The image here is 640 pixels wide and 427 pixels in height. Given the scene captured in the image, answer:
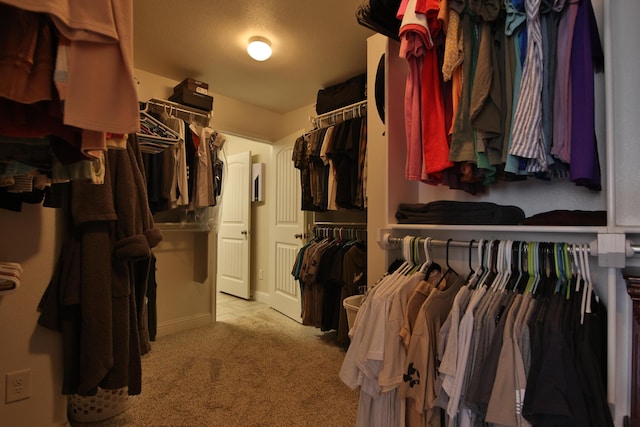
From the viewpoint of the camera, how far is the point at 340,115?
2834 millimetres

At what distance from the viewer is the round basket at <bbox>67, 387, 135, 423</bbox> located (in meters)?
1.61

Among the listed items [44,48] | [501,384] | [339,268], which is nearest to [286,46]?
[339,268]

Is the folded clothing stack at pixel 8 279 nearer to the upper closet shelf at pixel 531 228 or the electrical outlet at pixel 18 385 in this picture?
the electrical outlet at pixel 18 385

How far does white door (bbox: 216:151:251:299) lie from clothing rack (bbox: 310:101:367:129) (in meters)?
1.35

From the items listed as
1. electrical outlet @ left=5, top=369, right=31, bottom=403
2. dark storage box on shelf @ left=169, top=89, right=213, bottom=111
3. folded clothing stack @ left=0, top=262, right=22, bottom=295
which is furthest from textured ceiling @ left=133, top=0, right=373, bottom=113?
electrical outlet @ left=5, top=369, right=31, bottom=403

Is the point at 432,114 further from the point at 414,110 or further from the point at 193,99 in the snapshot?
the point at 193,99

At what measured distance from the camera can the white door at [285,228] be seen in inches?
132

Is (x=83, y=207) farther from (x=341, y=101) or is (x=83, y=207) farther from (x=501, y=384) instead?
(x=341, y=101)

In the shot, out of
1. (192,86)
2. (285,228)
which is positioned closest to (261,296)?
(285,228)

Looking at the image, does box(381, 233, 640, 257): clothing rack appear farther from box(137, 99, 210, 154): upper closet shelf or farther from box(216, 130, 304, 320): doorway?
box(216, 130, 304, 320): doorway

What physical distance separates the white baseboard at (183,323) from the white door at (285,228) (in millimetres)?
787

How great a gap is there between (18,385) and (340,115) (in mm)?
2612

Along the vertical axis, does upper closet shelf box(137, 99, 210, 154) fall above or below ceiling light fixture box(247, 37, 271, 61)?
below

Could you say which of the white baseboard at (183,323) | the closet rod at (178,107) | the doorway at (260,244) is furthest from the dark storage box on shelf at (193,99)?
the white baseboard at (183,323)
